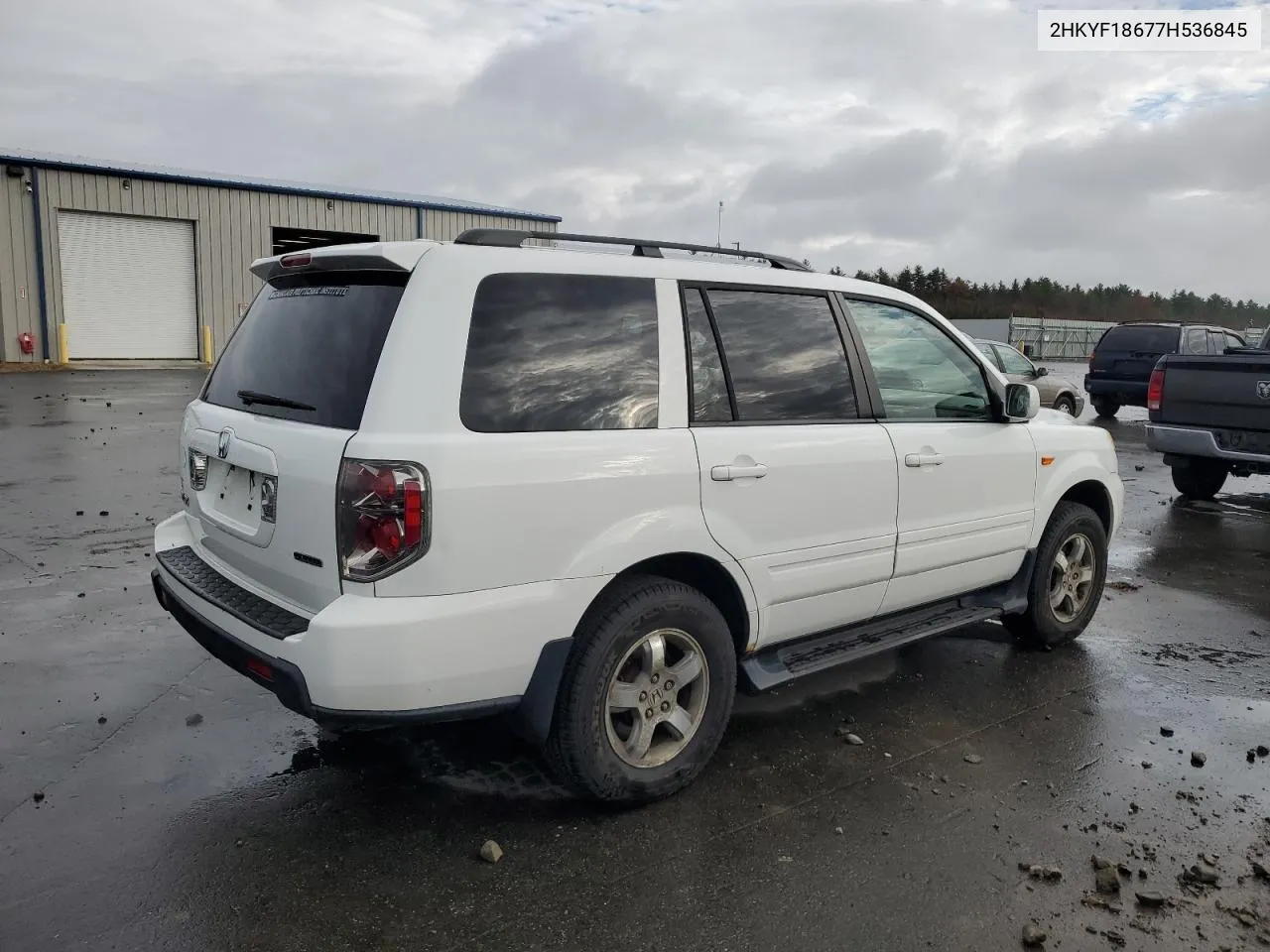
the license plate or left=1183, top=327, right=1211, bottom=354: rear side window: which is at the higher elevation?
left=1183, top=327, right=1211, bottom=354: rear side window

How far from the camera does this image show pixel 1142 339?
19.3 metres

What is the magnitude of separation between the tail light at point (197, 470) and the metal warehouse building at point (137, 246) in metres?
25.1

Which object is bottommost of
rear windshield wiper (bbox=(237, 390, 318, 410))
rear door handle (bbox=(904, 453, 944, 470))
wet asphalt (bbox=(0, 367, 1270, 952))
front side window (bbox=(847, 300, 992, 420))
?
wet asphalt (bbox=(0, 367, 1270, 952))

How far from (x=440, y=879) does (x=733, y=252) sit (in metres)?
2.61

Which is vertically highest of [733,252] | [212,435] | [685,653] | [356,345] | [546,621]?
[733,252]

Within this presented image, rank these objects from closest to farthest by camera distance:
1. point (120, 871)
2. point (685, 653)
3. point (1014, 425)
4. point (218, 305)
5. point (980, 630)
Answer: point (120, 871), point (685, 653), point (1014, 425), point (980, 630), point (218, 305)

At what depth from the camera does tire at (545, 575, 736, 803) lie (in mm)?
3191

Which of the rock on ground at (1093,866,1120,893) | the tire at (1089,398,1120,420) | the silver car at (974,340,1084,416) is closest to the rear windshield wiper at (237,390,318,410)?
the rock on ground at (1093,866,1120,893)

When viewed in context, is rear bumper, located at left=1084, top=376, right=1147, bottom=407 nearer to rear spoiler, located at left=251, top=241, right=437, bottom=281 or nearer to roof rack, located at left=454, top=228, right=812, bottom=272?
roof rack, located at left=454, top=228, right=812, bottom=272

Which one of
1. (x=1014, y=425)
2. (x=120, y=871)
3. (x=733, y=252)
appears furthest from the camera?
(x=1014, y=425)

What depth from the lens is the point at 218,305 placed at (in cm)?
2795

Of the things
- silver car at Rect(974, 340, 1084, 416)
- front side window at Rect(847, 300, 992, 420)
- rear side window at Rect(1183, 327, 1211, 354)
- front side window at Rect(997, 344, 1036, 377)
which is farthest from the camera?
rear side window at Rect(1183, 327, 1211, 354)

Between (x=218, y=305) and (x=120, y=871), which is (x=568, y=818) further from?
(x=218, y=305)

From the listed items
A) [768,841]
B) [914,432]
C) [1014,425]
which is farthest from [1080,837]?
[1014,425]
